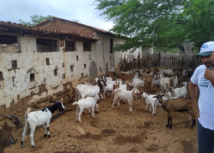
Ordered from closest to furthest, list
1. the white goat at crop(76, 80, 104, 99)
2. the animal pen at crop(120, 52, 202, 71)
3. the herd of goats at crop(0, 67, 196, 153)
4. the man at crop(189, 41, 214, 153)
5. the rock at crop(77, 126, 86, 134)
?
1. the man at crop(189, 41, 214, 153)
2. the herd of goats at crop(0, 67, 196, 153)
3. the rock at crop(77, 126, 86, 134)
4. the white goat at crop(76, 80, 104, 99)
5. the animal pen at crop(120, 52, 202, 71)

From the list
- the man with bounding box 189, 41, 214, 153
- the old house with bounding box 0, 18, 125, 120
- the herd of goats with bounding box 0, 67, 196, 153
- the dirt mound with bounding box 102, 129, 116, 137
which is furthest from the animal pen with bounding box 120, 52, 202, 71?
the man with bounding box 189, 41, 214, 153

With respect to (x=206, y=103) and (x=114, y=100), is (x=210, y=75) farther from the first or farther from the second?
(x=114, y=100)

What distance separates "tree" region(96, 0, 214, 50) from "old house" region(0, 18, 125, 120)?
2774mm

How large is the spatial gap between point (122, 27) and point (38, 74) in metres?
5.36

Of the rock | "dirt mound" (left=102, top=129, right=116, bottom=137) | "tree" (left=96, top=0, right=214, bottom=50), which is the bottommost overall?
"dirt mound" (left=102, top=129, right=116, bottom=137)

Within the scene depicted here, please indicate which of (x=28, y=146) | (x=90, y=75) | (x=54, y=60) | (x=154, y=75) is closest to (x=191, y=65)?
(x=154, y=75)

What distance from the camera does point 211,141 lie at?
2.31 metres

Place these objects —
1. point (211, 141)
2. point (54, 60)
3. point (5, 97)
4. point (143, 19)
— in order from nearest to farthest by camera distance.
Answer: point (211, 141)
point (5, 97)
point (54, 60)
point (143, 19)

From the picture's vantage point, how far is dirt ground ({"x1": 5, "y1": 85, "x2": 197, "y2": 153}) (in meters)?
4.38

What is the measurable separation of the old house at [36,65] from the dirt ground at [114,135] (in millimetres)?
1182

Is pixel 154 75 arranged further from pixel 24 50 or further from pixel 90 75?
pixel 24 50

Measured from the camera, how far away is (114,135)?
5.13 metres

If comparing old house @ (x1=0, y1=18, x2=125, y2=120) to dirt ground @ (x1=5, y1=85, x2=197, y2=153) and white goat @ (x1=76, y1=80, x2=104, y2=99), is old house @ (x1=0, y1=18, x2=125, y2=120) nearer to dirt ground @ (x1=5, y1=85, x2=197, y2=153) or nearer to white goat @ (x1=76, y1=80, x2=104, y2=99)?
white goat @ (x1=76, y1=80, x2=104, y2=99)

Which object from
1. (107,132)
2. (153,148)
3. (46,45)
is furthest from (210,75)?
(46,45)
